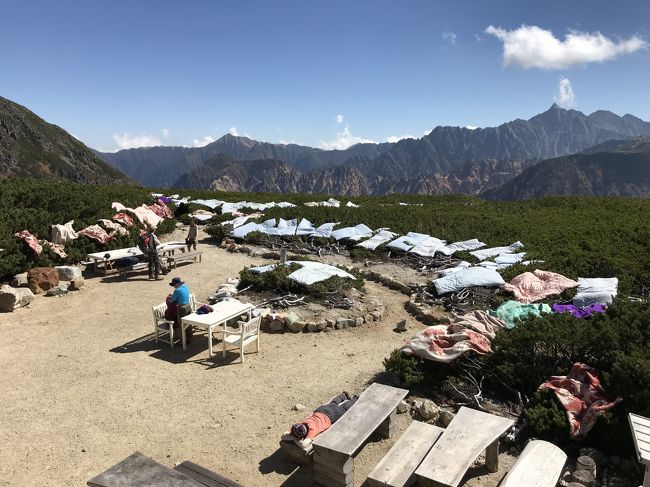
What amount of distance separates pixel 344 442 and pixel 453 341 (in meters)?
3.75

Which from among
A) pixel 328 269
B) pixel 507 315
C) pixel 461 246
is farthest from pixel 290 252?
pixel 507 315

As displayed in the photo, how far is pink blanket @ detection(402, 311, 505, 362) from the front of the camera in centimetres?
786

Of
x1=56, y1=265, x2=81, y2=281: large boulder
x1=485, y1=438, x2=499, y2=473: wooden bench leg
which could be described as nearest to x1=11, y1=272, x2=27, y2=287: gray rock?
x1=56, y1=265, x2=81, y2=281: large boulder

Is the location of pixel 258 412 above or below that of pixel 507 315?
below

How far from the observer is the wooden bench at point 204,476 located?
16.1 feet

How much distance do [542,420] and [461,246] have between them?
501 inches

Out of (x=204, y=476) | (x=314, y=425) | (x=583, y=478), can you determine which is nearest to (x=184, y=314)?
(x=314, y=425)

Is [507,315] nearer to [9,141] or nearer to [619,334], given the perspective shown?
[619,334]

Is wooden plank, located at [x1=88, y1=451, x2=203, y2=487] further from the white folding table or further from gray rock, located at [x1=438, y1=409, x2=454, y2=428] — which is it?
the white folding table

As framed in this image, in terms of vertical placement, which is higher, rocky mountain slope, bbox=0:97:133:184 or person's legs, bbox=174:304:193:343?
rocky mountain slope, bbox=0:97:133:184

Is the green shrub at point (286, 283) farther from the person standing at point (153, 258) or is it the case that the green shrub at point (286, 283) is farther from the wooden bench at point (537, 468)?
the wooden bench at point (537, 468)

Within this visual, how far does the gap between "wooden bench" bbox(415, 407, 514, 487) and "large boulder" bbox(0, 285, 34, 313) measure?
11179 mm

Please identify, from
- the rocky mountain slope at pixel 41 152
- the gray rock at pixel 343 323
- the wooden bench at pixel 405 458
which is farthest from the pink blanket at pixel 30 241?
the rocky mountain slope at pixel 41 152

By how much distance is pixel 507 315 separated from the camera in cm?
1011
